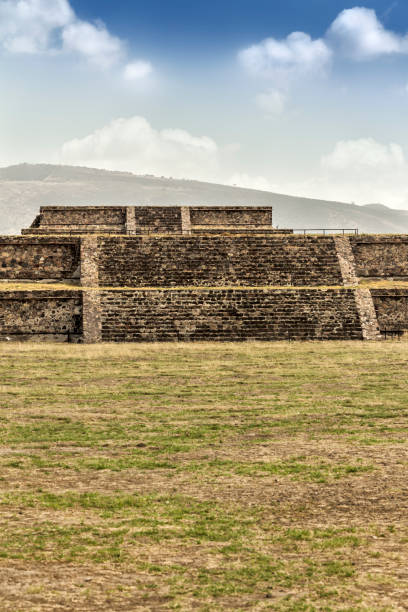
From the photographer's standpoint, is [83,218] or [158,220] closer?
[158,220]

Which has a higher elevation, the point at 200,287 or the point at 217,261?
the point at 217,261

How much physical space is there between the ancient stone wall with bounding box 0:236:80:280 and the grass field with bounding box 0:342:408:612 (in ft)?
40.5

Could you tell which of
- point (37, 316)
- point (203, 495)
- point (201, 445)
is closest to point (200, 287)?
point (37, 316)

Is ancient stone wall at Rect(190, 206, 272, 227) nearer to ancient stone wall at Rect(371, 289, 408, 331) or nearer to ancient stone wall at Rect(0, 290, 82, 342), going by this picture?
ancient stone wall at Rect(371, 289, 408, 331)

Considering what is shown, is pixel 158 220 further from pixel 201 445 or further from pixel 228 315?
pixel 201 445

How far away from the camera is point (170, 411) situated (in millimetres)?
9297

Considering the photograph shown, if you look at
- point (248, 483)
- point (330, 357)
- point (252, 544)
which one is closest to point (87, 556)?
point (252, 544)

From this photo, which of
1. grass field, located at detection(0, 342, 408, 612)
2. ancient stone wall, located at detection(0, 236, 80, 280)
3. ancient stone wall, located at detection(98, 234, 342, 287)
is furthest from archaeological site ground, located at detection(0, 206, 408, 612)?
ancient stone wall, located at detection(0, 236, 80, 280)

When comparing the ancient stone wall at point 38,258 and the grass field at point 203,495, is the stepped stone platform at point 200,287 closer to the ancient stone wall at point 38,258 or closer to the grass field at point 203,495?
the ancient stone wall at point 38,258

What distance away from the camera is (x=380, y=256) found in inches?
990

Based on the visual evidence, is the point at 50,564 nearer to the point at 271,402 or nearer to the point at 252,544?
the point at 252,544

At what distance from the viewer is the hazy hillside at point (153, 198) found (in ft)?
422

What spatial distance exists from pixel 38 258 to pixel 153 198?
106032mm

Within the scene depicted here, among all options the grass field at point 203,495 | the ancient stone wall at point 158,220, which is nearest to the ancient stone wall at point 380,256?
the ancient stone wall at point 158,220
